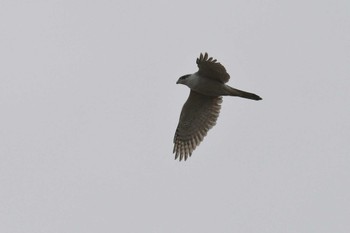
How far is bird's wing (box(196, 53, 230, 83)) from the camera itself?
1878 cm

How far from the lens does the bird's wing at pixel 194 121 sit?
20969mm

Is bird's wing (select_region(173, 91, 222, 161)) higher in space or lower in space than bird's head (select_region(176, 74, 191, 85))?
lower

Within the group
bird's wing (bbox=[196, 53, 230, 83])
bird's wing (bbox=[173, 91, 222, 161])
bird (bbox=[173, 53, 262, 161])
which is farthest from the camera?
bird's wing (bbox=[173, 91, 222, 161])

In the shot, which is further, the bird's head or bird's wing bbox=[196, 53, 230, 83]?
the bird's head

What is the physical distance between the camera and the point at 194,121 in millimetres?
21422

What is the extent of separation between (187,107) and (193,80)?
1455 millimetres

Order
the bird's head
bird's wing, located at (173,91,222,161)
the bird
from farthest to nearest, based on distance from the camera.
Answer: bird's wing, located at (173,91,222,161)
the bird's head
the bird

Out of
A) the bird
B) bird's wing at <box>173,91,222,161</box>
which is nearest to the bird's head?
the bird

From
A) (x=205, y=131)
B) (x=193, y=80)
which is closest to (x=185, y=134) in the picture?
(x=205, y=131)

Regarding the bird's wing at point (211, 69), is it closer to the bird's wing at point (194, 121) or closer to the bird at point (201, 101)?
the bird at point (201, 101)

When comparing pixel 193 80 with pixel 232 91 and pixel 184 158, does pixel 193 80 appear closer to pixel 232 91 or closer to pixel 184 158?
pixel 232 91

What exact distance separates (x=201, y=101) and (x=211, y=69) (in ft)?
6.29

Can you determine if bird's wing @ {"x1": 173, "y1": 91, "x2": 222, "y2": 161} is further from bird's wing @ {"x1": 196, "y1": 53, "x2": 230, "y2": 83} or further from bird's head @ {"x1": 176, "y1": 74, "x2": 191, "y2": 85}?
bird's wing @ {"x1": 196, "y1": 53, "x2": 230, "y2": 83}

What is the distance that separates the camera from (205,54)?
18.7m
